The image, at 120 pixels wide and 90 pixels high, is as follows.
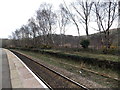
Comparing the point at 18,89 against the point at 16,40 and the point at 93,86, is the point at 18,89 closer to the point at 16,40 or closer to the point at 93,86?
the point at 93,86

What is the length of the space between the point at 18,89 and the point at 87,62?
8780 mm

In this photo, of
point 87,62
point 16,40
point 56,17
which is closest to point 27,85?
point 87,62

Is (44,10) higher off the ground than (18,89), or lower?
higher

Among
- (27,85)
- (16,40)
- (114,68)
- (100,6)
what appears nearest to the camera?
(27,85)

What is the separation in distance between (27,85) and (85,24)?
72.3 feet

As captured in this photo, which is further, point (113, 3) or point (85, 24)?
point (85, 24)

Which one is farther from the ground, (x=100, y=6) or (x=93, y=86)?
(x=100, y=6)

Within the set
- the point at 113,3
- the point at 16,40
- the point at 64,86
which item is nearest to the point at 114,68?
the point at 64,86

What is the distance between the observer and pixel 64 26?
41.1 meters

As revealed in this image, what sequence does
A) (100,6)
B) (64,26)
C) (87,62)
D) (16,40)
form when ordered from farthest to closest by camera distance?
(16,40), (64,26), (100,6), (87,62)

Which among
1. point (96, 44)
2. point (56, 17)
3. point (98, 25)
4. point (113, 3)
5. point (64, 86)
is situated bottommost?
point (64, 86)

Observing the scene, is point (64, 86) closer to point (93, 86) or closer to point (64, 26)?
point (93, 86)

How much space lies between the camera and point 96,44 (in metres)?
22.9

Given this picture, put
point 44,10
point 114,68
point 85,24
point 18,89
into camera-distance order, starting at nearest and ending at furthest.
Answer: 1. point 18,89
2. point 114,68
3. point 85,24
4. point 44,10
